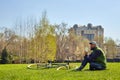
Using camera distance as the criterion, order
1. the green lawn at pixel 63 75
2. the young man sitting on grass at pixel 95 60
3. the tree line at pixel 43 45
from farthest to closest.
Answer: the tree line at pixel 43 45, the young man sitting on grass at pixel 95 60, the green lawn at pixel 63 75

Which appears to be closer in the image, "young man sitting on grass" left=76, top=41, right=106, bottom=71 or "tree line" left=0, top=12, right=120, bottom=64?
"young man sitting on grass" left=76, top=41, right=106, bottom=71

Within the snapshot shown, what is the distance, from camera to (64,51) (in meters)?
74.4

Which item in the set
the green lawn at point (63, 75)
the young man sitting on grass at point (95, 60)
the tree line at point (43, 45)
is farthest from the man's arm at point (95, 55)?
the tree line at point (43, 45)

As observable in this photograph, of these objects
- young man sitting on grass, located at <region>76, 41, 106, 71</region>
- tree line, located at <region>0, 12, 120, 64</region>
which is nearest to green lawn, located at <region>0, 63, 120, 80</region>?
young man sitting on grass, located at <region>76, 41, 106, 71</region>

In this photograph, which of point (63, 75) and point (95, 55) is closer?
point (63, 75)

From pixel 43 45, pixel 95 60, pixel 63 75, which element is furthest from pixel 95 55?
pixel 43 45

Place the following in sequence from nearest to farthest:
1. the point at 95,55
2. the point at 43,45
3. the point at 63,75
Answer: the point at 63,75, the point at 95,55, the point at 43,45

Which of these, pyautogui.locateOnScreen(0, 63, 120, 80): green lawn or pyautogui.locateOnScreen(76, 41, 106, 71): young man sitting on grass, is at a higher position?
pyautogui.locateOnScreen(76, 41, 106, 71): young man sitting on grass

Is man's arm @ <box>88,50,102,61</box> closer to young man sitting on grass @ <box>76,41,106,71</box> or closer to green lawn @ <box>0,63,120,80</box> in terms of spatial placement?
young man sitting on grass @ <box>76,41,106,71</box>

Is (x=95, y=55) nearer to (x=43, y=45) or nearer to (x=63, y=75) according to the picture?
(x=63, y=75)

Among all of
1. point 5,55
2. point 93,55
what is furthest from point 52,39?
point 93,55

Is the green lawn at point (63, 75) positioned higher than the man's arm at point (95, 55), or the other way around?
the man's arm at point (95, 55)

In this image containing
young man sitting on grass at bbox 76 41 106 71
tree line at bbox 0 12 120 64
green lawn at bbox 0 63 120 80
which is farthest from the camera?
tree line at bbox 0 12 120 64

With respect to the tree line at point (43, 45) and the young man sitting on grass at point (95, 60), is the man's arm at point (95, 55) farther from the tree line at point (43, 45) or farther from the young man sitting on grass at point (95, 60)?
the tree line at point (43, 45)
